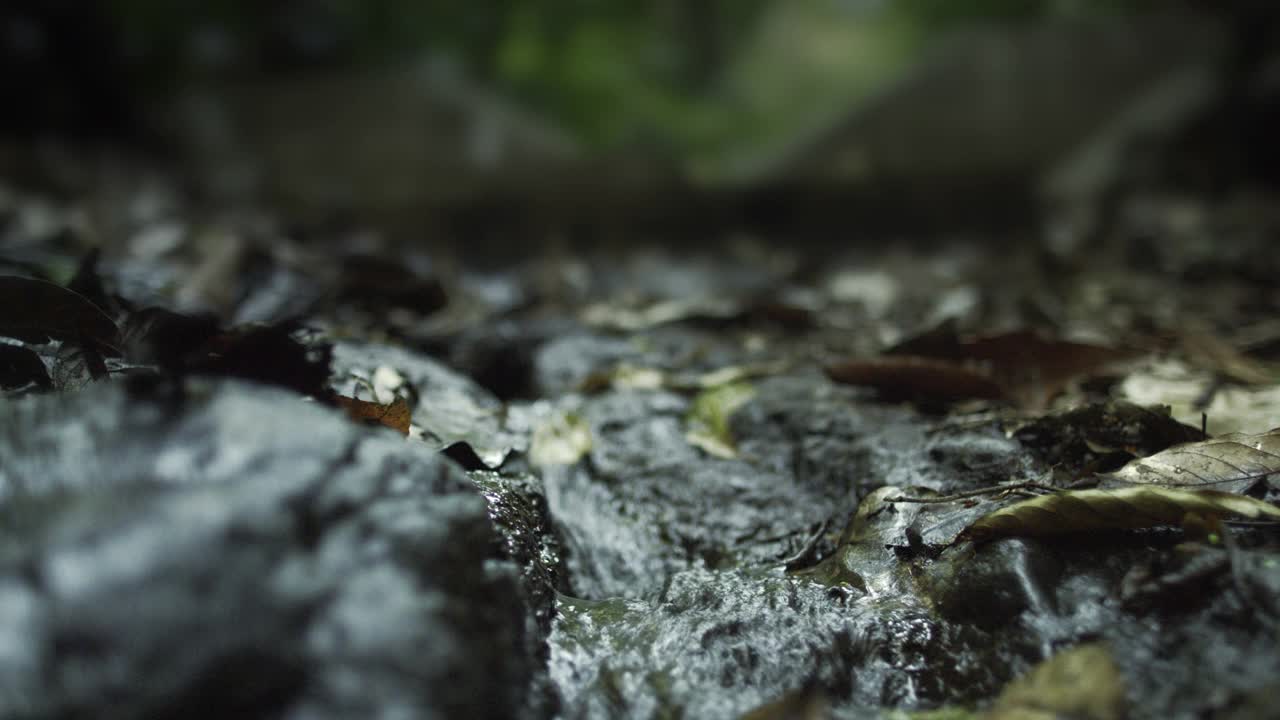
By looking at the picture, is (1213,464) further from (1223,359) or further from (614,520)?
(1223,359)

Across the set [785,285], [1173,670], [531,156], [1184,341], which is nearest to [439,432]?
[1173,670]

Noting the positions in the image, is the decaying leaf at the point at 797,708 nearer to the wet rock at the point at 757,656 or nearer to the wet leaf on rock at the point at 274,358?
the wet rock at the point at 757,656

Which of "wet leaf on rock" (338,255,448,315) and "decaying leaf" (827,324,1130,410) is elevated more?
"wet leaf on rock" (338,255,448,315)

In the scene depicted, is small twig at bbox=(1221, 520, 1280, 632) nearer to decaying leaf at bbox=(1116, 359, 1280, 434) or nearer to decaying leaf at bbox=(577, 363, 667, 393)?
decaying leaf at bbox=(1116, 359, 1280, 434)

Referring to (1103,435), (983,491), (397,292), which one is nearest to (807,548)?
(983,491)

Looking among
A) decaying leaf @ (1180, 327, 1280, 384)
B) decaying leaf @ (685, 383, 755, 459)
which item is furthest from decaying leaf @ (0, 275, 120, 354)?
decaying leaf @ (1180, 327, 1280, 384)

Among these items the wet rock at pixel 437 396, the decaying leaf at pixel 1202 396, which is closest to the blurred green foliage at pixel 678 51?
the decaying leaf at pixel 1202 396
